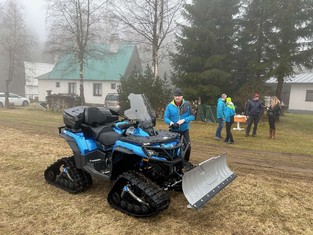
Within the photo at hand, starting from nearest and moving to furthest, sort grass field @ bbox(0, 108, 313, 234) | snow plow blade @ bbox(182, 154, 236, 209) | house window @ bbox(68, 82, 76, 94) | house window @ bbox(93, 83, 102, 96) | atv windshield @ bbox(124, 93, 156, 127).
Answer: snow plow blade @ bbox(182, 154, 236, 209)
grass field @ bbox(0, 108, 313, 234)
atv windshield @ bbox(124, 93, 156, 127)
house window @ bbox(93, 83, 102, 96)
house window @ bbox(68, 82, 76, 94)

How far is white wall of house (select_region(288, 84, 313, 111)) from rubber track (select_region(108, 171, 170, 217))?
3096 cm

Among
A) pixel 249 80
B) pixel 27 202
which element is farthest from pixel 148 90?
pixel 27 202

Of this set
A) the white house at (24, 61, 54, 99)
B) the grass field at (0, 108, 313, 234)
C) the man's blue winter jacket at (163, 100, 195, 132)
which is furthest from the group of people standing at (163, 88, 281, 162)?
the white house at (24, 61, 54, 99)

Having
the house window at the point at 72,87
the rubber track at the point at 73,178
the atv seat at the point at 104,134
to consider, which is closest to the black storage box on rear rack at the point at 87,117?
the atv seat at the point at 104,134

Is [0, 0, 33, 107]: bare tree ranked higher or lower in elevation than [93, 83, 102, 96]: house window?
higher

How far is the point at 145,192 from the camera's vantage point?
13.7 ft

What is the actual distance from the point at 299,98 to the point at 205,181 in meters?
30.8

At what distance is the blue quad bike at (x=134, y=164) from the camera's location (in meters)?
4.26

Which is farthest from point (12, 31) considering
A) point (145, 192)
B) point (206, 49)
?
point (145, 192)

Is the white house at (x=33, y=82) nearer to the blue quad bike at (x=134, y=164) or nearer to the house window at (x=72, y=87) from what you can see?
the house window at (x=72, y=87)

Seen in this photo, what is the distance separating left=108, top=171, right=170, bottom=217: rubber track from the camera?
4.14m

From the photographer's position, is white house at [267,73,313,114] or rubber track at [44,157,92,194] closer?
rubber track at [44,157,92,194]

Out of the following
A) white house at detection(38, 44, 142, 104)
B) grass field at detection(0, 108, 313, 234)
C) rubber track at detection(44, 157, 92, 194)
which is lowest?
grass field at detection(0, 108, 313, 234)

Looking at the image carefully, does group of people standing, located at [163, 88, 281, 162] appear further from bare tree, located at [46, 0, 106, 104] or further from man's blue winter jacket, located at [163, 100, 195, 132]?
bare tree, located at [46, 0, 106, 104]
